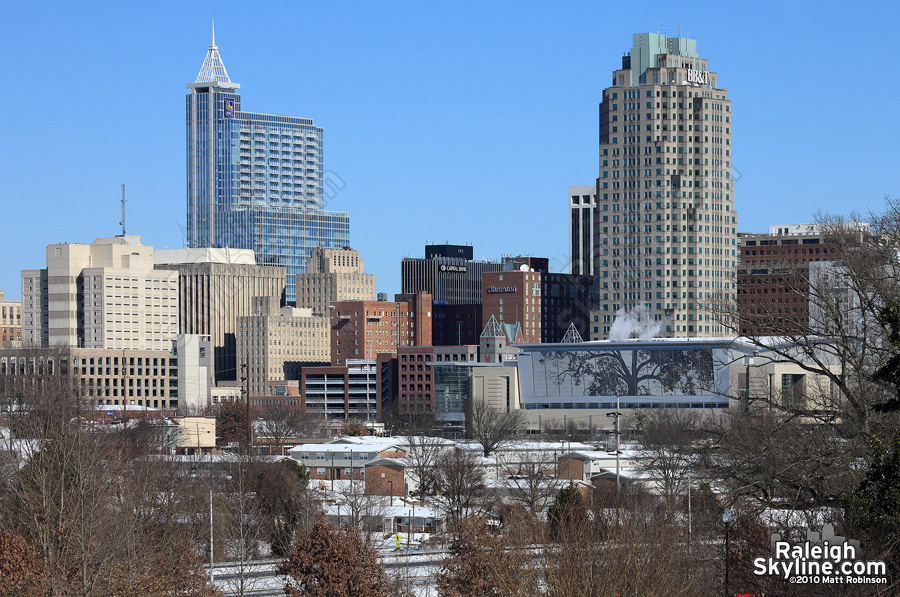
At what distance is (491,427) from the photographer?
170375 mm

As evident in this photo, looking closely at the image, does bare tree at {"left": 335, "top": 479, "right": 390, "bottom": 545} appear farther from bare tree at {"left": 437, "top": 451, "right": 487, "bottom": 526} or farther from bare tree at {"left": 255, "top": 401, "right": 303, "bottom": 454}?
bare tree at {"left": 255, "top": 401, "right": 303, "bottom": 454}

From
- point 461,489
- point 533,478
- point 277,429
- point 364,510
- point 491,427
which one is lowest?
point 491,427

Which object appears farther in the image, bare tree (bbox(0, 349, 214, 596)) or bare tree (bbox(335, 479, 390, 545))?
bare tree (bbox(335, 479, 390, 545))

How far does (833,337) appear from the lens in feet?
139

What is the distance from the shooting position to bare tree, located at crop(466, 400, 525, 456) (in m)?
152

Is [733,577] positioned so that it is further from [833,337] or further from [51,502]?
[51,502]

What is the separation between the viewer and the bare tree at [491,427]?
15200cm

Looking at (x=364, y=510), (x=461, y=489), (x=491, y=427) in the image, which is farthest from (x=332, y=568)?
(x=491, y=427)

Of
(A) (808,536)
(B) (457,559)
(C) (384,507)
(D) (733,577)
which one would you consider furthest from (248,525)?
(A) (808,536)

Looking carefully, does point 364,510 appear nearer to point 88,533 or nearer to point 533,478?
point 533,478

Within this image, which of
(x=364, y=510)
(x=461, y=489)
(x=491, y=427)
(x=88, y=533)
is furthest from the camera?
(x=491, y=427)

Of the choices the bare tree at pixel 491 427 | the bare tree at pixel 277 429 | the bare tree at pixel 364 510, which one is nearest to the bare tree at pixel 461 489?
the bare tree at pixel 364 510

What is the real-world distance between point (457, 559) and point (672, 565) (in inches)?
405

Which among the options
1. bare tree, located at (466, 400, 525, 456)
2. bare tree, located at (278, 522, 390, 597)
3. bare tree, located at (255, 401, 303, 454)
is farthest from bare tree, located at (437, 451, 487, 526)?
bare tree, located at (255, 401, 303, 454)
